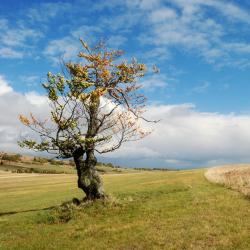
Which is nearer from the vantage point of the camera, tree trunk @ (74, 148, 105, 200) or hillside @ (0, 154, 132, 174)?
tree trunk @ (74, 148, 105, 200)

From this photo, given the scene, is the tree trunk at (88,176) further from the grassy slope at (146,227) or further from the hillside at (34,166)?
the hillside at (34,166)

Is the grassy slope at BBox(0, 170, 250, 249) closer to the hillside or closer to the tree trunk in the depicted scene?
the tree trunk

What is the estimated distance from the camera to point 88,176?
34.9m

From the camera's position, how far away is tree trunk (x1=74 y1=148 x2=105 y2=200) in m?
34.3

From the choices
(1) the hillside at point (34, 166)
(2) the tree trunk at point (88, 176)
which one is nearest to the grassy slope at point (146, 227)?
(2) the tree trunk at point (88, 176)

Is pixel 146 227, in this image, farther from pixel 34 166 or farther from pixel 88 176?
pixel 34 166

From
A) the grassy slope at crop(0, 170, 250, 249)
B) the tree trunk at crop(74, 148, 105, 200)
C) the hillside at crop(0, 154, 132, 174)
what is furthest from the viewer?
the hillside at crop(0, 154, 132, 174)

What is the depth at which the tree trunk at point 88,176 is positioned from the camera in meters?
34.3

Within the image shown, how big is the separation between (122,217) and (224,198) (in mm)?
9156

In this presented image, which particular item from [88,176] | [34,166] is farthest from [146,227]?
[34,166]

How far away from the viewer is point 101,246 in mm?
21141

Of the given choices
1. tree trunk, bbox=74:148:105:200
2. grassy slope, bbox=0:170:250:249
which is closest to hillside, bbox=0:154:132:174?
tree trunk, bbox=74:148:105:200

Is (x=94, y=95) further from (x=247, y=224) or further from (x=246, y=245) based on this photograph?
(x=246, y=245)

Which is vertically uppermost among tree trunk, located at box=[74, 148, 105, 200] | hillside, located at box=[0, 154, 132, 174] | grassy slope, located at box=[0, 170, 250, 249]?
hillside, located at box=[0, 154, 132, 174]
